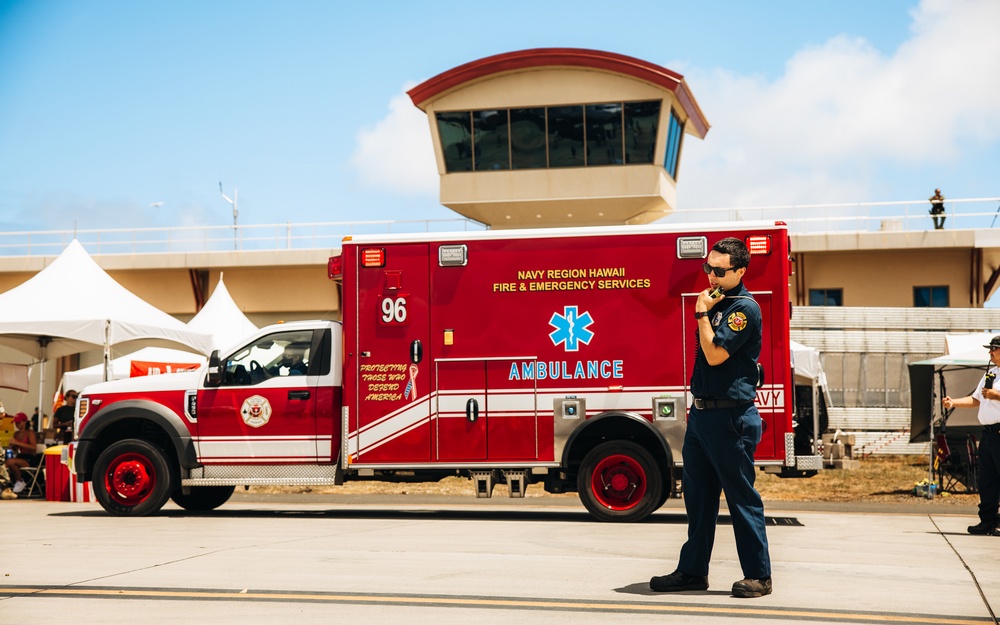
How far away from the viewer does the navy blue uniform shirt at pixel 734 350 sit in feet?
21.0

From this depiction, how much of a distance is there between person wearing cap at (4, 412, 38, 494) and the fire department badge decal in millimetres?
6682

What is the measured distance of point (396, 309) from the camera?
39.7 ft

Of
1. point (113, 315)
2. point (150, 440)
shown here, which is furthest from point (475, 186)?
point (150, 440)

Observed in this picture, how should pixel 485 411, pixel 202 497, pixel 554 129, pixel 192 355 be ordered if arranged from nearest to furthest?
pixel 485 411, pixel 202 497, pixel 192 355, pixel 554 129

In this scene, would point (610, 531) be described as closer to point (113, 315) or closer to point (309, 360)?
point (309, 360)

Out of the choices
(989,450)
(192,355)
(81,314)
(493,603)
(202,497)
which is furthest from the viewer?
(192,355)

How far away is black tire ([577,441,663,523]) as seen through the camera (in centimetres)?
1177

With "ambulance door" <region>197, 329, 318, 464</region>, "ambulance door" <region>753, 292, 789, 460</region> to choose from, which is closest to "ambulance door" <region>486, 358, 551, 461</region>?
"ambulance door" <region>197, 329, 318, 464</region>

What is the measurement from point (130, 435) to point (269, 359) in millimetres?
1972

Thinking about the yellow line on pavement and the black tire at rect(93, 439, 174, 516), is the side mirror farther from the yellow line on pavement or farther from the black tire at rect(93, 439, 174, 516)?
the yellow line on pavement

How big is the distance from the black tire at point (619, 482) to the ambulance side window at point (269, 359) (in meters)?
3.35

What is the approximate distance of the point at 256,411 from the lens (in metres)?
12.4

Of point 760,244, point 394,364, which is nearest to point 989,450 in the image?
point 760,244

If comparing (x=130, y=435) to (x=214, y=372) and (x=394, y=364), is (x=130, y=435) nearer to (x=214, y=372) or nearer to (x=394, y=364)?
(x=214, y=372)
